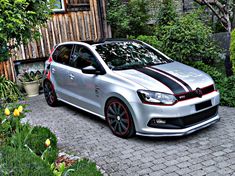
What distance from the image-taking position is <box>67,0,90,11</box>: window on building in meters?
9.70

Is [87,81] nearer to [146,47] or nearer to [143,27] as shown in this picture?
[146,47]

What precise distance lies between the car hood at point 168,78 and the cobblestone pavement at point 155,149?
85cm

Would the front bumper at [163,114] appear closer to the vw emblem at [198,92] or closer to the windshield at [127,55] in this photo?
the vw emblem at [198,92]

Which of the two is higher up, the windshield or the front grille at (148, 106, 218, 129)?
the windshield

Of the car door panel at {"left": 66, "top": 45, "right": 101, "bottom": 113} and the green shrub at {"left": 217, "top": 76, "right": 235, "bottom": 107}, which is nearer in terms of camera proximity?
the car door panel at {"left": 66, "top": 45, "right": 101, "bottom": 113}

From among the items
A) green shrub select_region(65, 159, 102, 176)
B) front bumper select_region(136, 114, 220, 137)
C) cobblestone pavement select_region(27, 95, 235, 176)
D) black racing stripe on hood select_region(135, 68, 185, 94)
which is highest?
black racing stripe on hood select_region(135, 68, 185, 94)

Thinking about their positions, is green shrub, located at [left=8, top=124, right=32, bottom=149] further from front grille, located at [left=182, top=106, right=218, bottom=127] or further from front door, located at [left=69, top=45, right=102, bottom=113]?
front grille, located at [left=182, top=106, right=218, bottom=127]

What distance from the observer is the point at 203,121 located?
468cm

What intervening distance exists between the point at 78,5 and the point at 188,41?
176 inches

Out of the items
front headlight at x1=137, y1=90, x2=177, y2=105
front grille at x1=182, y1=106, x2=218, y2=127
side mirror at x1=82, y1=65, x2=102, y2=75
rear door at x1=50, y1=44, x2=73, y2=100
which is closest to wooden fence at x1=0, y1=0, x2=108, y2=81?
rear door at x1=50, y1=44, x2=73, y2=100

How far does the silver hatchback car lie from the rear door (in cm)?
3

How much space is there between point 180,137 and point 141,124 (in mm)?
748

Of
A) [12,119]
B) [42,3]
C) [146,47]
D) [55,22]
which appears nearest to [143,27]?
[55,22]

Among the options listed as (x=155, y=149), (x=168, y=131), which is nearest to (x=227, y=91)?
(x=168, y=131)
